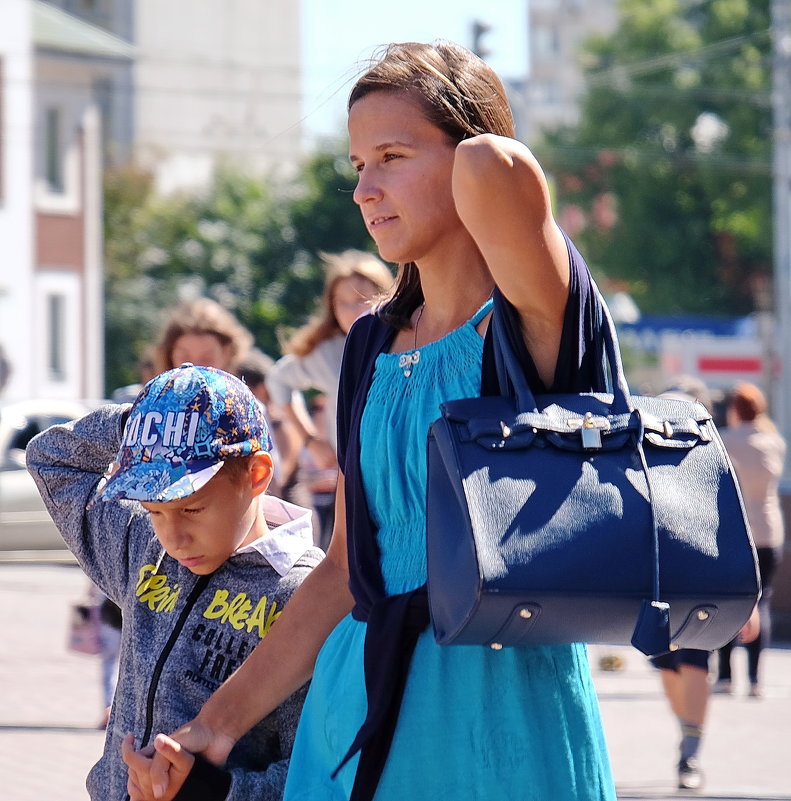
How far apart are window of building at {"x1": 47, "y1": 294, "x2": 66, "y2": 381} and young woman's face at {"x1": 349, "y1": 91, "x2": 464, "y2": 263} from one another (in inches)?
1228

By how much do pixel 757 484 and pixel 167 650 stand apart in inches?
303

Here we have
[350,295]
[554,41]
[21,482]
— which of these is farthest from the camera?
[554,41]

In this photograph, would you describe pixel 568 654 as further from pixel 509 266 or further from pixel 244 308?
pixel 244 308

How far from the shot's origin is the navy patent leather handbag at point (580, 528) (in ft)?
5.89

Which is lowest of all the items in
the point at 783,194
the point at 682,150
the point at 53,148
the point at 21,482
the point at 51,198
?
the point at 21,482

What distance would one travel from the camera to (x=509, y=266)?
74.3 inches

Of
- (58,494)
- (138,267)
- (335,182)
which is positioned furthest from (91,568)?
(138,267)

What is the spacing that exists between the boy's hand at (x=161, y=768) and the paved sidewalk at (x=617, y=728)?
4.26m

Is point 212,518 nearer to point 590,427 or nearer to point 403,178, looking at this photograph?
point 403,178

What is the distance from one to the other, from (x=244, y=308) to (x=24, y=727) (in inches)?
1280

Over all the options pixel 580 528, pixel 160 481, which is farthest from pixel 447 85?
pixel 160 481

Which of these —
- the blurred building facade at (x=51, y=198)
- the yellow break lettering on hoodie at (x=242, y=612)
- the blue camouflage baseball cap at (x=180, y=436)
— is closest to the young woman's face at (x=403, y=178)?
the blue camouflage baseball cap at (x=180, y=436)

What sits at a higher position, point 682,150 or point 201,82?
point 201,82

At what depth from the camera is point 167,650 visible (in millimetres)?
2586
